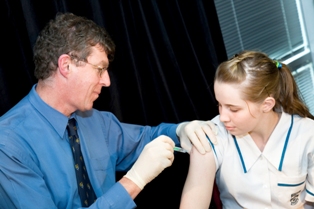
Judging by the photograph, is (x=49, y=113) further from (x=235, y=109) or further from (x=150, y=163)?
(x=235, y=109)

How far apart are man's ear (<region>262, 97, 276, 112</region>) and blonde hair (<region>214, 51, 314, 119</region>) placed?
0.06ft

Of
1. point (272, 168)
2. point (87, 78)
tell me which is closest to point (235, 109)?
point (272, 168)

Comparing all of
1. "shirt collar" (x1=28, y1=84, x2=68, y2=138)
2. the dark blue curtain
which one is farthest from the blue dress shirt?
the dark blue curtain

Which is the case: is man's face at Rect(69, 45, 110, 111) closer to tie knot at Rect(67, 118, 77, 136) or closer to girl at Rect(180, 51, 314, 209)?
tie knot at Rect(67, 118, 77, 136)

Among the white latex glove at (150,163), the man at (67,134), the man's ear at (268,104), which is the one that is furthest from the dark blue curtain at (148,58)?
the man's ear at (268,104)

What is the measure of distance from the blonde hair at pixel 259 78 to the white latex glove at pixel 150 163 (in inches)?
13.2

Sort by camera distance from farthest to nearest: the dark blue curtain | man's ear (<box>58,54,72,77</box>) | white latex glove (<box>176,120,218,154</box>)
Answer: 1. the dark blue curtain
2. white latex glove (<box>176,120,218,154</box>)
3. man's ear (<box>58,54,72,77</box>)

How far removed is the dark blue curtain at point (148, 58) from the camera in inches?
75.5

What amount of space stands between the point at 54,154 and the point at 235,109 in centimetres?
69

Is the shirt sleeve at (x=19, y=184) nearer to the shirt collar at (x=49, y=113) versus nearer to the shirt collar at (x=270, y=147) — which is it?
the shirt collar at (x=49, y=113)

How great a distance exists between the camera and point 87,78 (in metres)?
1.67

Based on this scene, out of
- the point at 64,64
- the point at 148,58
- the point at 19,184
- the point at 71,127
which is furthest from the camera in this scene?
the point at 148,58

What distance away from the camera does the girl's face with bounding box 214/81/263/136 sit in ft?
5.41

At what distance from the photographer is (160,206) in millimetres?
2330
